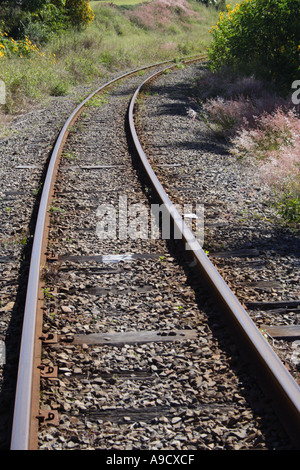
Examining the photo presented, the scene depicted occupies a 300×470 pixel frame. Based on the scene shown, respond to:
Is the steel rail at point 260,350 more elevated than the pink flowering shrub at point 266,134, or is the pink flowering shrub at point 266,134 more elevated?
the pink flowering shrub at point 266,134

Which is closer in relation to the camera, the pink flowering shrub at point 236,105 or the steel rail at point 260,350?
the steel rail at point 260,350

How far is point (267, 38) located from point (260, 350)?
12.4m

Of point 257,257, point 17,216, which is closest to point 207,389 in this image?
point 257,257

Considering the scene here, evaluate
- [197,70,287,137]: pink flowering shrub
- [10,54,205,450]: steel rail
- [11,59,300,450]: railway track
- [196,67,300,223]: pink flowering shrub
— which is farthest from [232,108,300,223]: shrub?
[10,54,205,450]: steel rail

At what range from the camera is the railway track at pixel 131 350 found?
2.64 m

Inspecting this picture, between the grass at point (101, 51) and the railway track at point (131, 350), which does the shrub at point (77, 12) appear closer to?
the grass at point (101, 51)

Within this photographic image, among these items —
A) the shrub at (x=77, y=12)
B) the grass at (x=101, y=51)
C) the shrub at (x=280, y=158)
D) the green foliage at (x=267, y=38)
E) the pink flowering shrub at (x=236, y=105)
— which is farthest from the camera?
the shrub at (x=77, y=12)

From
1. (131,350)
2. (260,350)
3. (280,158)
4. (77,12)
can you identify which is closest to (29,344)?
(131,350)

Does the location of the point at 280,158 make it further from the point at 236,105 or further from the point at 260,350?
the point at 260,350

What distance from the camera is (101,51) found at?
2498cm

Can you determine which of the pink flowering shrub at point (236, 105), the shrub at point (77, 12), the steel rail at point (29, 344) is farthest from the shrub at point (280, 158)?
the shrub at point (77, 12)

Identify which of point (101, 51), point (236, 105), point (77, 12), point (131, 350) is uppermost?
point (77, 12)

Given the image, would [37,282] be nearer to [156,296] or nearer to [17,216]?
[156,296]

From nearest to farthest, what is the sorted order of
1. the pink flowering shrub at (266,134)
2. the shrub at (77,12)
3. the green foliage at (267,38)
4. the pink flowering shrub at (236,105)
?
the pink flowering shrub at (266,134) < the pink flowering shrub at (236,105) < the green foliage at (267,38) < the shrub at (77,12)
